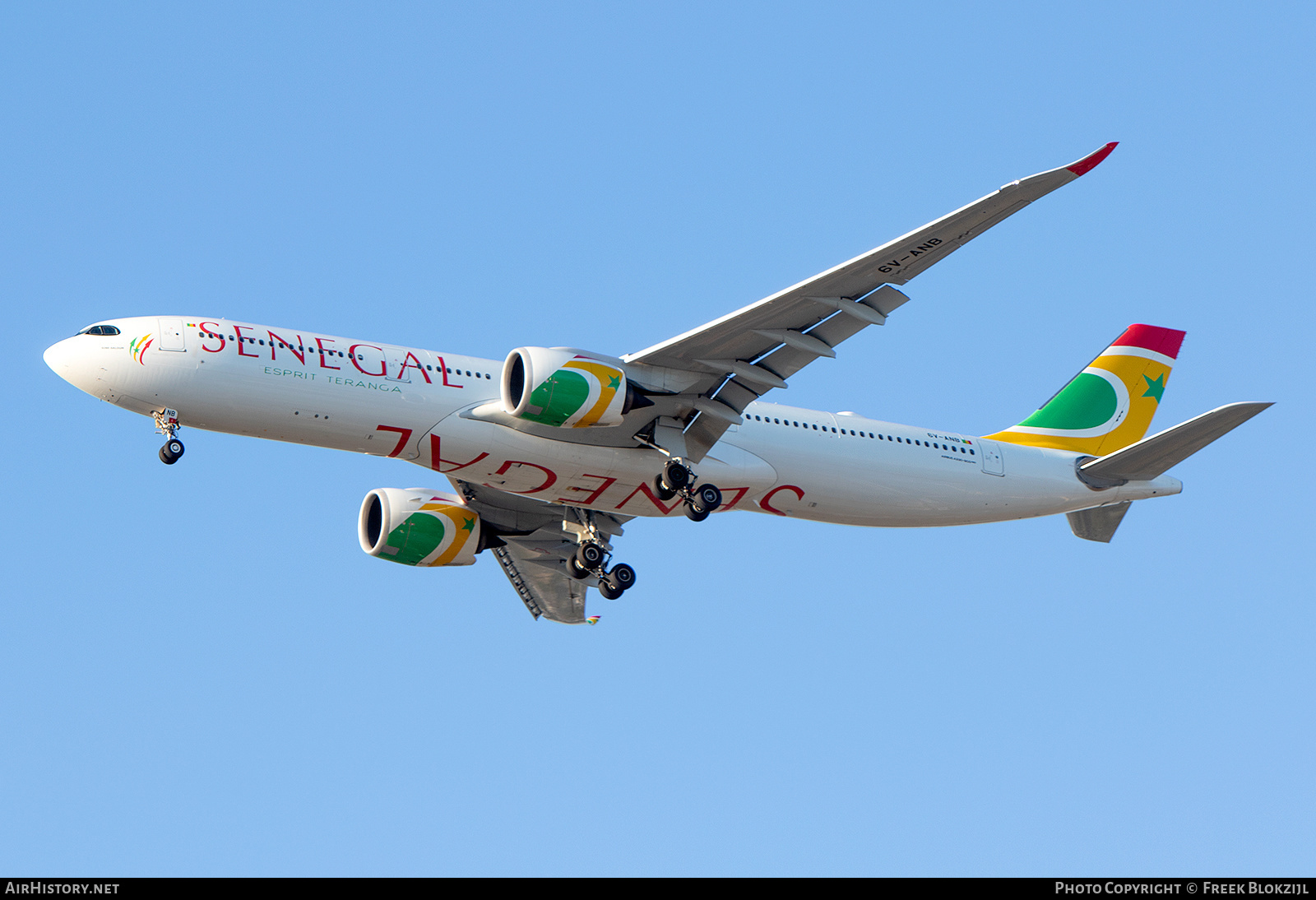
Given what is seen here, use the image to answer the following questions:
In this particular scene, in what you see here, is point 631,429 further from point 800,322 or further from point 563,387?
point 800,322

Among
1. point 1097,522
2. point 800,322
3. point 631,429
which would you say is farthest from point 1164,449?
point 631,429

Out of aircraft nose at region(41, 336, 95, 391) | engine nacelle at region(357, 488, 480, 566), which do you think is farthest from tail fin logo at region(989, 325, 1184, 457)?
aircraft nose at region(41, 336, 95, 391)

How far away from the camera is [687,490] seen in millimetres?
32312

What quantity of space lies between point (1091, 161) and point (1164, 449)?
1250 cm

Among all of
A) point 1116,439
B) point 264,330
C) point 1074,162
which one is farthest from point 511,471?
point 1116,439

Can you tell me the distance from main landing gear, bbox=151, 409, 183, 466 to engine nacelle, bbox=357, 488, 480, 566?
815 centimetres

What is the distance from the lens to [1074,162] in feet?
82.7

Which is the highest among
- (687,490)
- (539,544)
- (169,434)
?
(539,544)

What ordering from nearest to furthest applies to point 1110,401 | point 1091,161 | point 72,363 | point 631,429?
point 1091,161 < point 72,363 < point 631,429 < point 1110,401

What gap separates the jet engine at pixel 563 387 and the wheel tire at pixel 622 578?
18.0 ft

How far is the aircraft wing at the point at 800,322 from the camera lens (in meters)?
27.4

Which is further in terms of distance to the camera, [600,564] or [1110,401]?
[1110,401]

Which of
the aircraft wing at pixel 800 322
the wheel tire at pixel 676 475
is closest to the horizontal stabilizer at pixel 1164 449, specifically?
the aircraft wing at pixel 800 322

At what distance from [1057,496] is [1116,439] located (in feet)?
11.2
